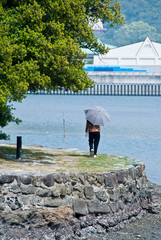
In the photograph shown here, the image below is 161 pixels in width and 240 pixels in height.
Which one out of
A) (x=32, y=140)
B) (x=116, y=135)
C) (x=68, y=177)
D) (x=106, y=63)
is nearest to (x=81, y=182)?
(x=68, y=177)

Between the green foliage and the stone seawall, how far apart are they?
2616mm

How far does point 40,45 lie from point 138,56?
5429 inches

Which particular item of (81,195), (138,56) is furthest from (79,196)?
(138,56)

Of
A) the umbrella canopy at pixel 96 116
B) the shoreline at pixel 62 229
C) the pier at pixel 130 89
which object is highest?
the pier at pixel 130 89

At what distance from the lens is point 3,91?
13391 millimetres

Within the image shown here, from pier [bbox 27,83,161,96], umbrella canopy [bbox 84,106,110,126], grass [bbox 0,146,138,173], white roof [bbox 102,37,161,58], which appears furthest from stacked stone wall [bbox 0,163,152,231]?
white roof [bbox 102,37,161,58]

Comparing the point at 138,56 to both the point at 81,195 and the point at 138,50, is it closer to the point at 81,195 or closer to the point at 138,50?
the point at 138,50

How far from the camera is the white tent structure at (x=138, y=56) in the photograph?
149 m

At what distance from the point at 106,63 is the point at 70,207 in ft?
449

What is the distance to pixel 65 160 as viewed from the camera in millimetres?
15875

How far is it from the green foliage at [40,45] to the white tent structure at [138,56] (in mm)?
133902

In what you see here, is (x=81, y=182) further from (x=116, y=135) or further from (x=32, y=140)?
(x=116, y=135)

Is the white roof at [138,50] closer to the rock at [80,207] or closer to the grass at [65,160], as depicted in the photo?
the grass at [65,160]

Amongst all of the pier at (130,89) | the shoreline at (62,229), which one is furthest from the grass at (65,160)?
the pier at (130,89)
